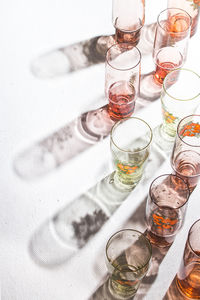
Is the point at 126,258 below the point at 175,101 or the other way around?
below

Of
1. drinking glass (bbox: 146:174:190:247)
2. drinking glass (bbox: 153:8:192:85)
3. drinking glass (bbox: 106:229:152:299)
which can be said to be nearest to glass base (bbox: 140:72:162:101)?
drinking glass (bbox: 153:8:192:85)

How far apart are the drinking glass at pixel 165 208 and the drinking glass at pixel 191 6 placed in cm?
47

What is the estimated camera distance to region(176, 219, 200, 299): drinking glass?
33.0 inches

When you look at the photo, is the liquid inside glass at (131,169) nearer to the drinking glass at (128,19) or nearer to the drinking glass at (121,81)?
the drinking glass at (121,81)

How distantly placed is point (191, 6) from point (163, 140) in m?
0.38

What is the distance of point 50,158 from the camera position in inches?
41.6

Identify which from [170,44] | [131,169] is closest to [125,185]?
[131,169]

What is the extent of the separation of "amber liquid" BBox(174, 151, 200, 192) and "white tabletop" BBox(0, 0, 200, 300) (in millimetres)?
27

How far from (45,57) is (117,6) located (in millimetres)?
222

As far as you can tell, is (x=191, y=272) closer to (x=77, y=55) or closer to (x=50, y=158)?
(x=50, y=158)

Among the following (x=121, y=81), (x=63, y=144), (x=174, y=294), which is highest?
(x=121, y=81)

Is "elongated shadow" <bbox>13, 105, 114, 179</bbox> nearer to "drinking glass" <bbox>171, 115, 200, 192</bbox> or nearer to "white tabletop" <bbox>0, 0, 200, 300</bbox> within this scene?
"white tabletop" <bbox>0, 0, 200, 300</bbox>

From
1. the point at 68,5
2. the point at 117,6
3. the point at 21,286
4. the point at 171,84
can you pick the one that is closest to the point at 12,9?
the point at 68,5

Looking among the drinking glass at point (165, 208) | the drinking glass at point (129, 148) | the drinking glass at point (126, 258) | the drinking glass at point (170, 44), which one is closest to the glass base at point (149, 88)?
the drinking glass at point (170, 44)
